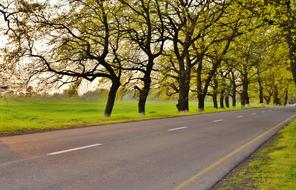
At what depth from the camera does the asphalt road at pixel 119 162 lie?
264 inches

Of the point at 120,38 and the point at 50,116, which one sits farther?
the point at 50,116

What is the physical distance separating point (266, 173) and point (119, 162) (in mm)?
2987

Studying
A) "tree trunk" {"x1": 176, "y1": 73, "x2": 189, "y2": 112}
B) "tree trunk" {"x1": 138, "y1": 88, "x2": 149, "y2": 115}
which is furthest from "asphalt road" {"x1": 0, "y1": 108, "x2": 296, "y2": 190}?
"tree trunk" {"x1": 176, "y1": 73, "x2": 189, "y2": 112}

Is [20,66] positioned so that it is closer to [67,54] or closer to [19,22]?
[67,54]

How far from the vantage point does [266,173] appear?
7848mm

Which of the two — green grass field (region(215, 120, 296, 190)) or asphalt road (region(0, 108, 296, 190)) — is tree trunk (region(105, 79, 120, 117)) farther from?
green grass field (region(215, 120, 296, 190))

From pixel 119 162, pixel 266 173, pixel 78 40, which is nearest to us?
pixel 266 173

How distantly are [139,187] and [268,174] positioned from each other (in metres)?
2.73

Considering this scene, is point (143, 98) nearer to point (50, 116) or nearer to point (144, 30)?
point (144, 30)

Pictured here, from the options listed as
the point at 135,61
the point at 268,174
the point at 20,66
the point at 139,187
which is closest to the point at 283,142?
the point at 268,174

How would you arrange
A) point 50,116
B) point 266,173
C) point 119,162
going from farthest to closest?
point 50,116 < point 119,162 < point 266,173

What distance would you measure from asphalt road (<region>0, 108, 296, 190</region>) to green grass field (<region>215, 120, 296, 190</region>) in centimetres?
31

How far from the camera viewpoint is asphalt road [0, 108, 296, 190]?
6.70 metres

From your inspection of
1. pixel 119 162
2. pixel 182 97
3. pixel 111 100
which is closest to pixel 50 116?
pixel 111 100
